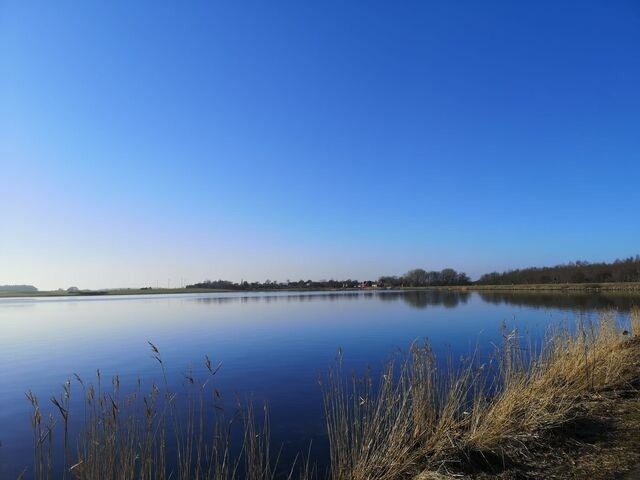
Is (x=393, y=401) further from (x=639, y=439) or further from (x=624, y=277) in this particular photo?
(x=624, y=277)

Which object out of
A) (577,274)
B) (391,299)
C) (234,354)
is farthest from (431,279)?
(234,354)

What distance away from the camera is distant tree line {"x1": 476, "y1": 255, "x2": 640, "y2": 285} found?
92.8 meters

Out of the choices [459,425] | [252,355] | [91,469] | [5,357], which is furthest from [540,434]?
[5,357]

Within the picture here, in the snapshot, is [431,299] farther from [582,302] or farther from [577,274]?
[577,274]

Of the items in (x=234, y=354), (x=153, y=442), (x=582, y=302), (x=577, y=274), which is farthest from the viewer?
(x=577, y=274)

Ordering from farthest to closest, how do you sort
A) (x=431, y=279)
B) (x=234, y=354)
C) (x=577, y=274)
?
1. (x=431, y=279)
2. (x=577, y=274)
3. (x=234, y=354)

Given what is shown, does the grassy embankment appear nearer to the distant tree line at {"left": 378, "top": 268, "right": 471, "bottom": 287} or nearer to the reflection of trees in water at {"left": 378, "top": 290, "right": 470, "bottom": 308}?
the reflection of trees in water at {"left": 378, "top": 290, "right": 470, "bottom": 308}

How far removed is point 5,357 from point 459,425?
64.0 ft

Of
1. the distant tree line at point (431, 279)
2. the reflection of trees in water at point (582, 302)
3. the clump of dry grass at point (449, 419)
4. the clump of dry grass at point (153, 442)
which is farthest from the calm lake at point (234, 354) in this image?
the distant tree line at point (431, 279)

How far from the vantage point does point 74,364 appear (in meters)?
16.1

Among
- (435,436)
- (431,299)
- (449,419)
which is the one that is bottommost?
(431,299)

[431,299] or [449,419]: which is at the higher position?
[449,419]

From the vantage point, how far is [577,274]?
105 meters

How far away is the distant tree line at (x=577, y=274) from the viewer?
92812 millimetres
